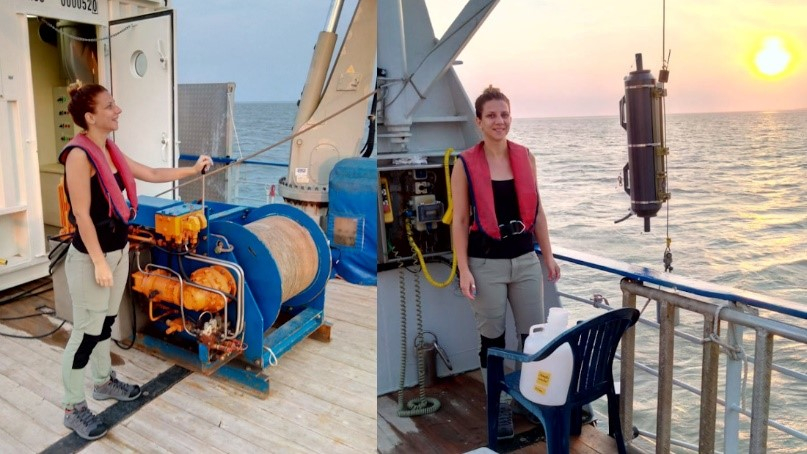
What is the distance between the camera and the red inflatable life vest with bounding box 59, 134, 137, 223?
190cm

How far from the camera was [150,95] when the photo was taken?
287cm

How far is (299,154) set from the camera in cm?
402

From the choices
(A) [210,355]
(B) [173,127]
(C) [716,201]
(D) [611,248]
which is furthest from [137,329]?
(C) [716,201]

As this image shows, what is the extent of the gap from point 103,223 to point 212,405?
2.97ft

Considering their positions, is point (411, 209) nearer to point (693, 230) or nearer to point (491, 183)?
point (491, 183)

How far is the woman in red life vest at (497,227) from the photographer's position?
81.6 inches

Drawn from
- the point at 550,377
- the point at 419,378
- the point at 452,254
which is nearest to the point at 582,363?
the point at 550,377

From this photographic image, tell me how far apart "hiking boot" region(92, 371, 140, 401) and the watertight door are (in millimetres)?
1003

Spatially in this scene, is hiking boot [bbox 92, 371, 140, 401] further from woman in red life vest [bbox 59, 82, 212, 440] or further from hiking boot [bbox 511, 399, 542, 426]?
hiking boot [bbox 511, 399, 542, 426]

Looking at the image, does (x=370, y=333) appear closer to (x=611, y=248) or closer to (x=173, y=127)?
(x=173, y=127)

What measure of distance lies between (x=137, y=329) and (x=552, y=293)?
1.94m

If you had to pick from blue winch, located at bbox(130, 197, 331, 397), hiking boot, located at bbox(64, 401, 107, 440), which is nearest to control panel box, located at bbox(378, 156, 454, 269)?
blue winch, located at bbox(130, 197, 331, 397)

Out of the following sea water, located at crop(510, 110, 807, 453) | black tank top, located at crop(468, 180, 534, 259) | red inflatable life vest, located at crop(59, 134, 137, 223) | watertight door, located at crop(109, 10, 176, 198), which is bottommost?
sea water, located at crop(510, 110, 807, 453)

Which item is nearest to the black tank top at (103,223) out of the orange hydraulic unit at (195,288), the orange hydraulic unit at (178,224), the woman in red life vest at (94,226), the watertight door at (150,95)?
the woman in red life vest at (94,226)
